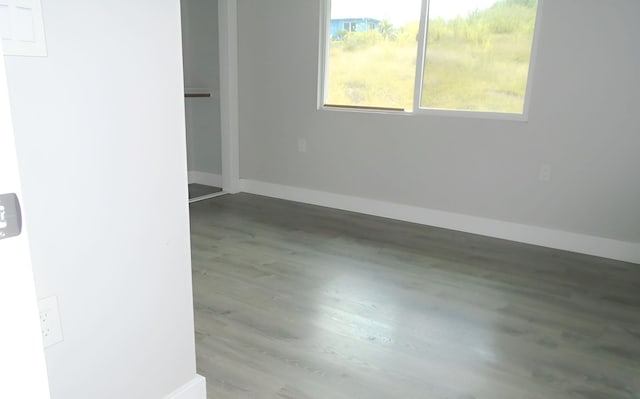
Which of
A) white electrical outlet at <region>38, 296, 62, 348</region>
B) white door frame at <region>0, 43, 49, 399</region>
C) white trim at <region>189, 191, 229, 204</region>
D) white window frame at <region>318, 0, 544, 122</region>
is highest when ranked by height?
white window frame at <region>318, 0, 544, 122</region>

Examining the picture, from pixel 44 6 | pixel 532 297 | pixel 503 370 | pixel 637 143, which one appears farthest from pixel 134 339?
pixel 637 143

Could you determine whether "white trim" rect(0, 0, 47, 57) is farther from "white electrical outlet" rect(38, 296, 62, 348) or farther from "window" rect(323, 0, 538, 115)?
"window" rect(323, 0, 538, 115)

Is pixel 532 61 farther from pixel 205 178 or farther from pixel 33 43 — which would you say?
pixel 205 178

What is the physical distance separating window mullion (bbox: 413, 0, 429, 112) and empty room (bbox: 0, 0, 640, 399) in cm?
2

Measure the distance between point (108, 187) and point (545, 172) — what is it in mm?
3111

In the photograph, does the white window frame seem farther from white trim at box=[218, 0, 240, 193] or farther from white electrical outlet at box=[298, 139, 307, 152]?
white trim at box=[218, 0, 240, 193]

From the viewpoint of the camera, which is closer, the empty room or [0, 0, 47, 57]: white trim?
[0, 0, 47, 57]: white trim

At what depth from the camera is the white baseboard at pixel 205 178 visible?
5203mm

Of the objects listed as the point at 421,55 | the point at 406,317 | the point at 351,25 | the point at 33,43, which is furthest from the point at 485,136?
the point at 33,43

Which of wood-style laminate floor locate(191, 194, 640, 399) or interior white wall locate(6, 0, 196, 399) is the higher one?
interior white wall locate(6, 0, 196, 399)

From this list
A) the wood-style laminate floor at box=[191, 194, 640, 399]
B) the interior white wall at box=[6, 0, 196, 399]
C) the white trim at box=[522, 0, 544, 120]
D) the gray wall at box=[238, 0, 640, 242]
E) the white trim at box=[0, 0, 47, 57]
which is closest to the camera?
the white trim at box=[0, 0, 47, 57]

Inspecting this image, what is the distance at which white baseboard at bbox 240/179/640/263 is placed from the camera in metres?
3.28

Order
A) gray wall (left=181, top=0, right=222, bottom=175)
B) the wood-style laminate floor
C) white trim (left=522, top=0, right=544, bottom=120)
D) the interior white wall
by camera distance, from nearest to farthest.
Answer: the interior white wall → the wood-style laminate floor → white trim (left=522, top=0, right=544, bottom=120) → gray wall (left=181, top=0, right=222, bottom=175)

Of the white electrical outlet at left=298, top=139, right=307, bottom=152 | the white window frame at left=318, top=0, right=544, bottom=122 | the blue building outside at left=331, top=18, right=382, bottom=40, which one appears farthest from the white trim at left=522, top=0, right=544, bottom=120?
the white electrical outlet at left=298, top=139, right=307, bottom=152
